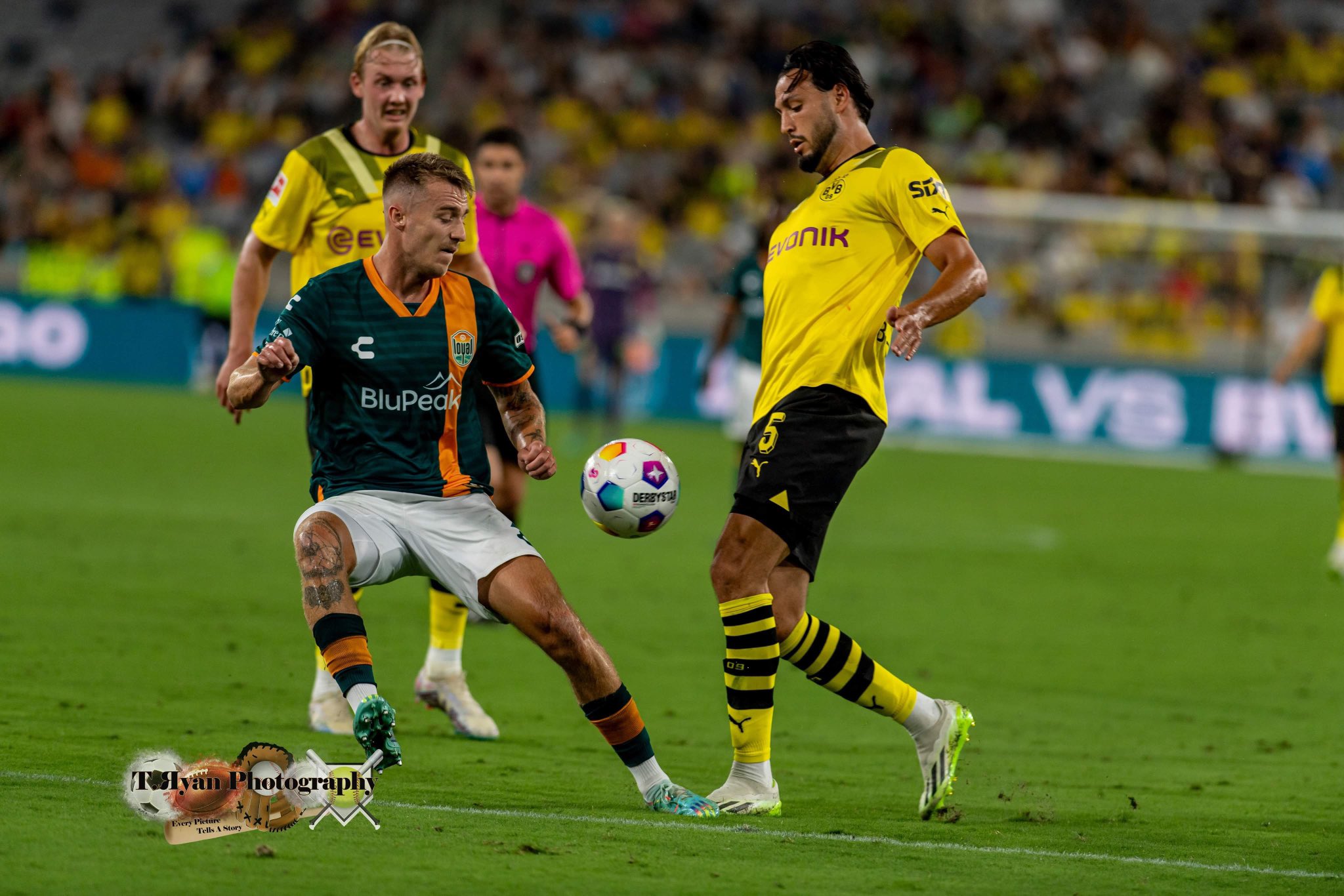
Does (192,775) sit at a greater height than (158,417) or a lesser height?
lesser

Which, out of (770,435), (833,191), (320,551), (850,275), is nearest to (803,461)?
(770,435)

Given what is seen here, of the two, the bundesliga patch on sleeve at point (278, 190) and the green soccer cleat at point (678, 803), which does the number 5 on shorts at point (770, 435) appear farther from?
the bundesliga patch on sleeve at point (278, 190)

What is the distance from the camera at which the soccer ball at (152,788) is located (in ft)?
16.2

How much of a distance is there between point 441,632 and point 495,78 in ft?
76.6

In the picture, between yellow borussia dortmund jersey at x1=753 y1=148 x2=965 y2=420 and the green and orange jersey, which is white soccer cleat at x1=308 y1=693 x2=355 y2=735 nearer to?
the green and orange jersey

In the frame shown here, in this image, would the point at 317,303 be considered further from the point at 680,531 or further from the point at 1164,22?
the point at 1164,22

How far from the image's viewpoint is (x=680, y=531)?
14164mm

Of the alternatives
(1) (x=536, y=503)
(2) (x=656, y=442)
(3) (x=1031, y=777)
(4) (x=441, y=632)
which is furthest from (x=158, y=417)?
(3) (x=1031, y=777)

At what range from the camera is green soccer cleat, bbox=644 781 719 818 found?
5.48m

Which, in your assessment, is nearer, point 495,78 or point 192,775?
point 192,775

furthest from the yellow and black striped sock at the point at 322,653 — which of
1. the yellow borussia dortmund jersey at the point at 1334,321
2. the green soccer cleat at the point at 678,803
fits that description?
the yellow borussia dortmund jersey at the point at 1334,321

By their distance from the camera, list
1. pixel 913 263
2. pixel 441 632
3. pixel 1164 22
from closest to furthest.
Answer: pixel 913 263 → pixel 441 632 → pixel 1164 22
